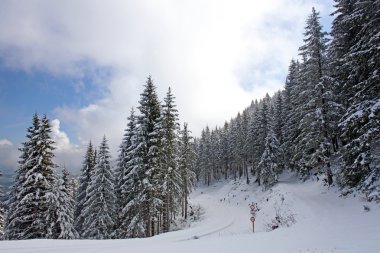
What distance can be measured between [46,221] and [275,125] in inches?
1550

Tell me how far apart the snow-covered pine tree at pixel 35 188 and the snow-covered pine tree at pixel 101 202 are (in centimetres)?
511

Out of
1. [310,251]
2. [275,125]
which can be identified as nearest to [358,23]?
[310,251]

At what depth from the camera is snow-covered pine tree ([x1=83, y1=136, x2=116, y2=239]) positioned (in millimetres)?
30141

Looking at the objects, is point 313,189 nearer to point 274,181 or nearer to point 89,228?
point 274,181

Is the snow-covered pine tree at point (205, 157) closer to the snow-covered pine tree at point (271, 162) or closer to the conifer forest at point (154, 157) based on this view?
the snow-covered pine tree at point (271, 162)

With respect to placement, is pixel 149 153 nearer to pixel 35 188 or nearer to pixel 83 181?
pixel 35 188

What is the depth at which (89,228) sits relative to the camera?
3056 centimetres

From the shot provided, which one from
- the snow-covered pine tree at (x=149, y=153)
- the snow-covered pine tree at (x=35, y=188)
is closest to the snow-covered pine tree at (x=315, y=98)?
the snow-covered pine tree at (x=149, y=153)

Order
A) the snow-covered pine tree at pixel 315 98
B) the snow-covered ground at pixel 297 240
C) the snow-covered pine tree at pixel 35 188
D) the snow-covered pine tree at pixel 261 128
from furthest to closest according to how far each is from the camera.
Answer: the snow-covered pine tree at pixel 261 128, the snow-covered pine tree at pixel 315 98, the snow-covered pine tree at pixel 35 188, the snow-covered ground at pixel 297 240

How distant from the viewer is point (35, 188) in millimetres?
24656

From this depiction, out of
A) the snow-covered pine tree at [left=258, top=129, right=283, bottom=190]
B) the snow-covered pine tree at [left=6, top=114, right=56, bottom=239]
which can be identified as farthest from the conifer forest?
the snow-covered pine tree at [left=258, top=129, right=283, bottom=190]

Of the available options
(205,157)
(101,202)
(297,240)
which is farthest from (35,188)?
(205,157)

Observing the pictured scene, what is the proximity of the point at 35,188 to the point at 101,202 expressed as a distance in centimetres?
752

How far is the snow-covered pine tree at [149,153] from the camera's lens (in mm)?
26016
